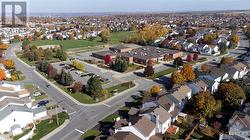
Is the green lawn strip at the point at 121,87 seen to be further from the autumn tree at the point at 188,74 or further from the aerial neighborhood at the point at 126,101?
the autumn tree at the point at 188,74

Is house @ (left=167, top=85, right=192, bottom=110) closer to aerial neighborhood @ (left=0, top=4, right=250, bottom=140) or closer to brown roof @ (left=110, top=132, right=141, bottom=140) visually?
aerial neighborhood @ (left=0, top=4, right=250, bottom=140)

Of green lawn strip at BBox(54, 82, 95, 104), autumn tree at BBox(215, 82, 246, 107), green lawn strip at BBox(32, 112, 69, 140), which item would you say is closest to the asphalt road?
green lawn strip at BBox(32, 112, 69, 140)

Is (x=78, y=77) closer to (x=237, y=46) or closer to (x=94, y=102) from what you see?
(x=94, y=102)

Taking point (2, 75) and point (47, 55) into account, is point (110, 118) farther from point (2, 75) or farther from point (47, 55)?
point (47, 55)

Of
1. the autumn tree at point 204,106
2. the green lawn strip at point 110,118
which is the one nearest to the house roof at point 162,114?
the autumn tree at point 204,106

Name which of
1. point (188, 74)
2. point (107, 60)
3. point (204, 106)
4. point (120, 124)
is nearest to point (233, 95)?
point (204, 106)
